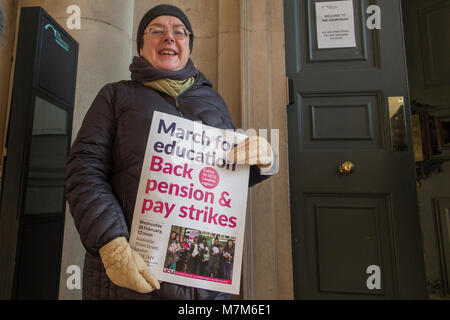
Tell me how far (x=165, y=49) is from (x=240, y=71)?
2.62 ft

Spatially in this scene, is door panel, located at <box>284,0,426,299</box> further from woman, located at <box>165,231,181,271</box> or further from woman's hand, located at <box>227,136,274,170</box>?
woman, located at <box>165,231,181,271</box>

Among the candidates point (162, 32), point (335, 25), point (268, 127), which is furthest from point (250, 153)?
point (335, 25)

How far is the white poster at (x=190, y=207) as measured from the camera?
34.5 inches

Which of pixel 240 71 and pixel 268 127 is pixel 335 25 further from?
pixel 268 127

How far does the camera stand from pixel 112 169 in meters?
→ 0.99

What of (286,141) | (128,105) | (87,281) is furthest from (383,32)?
(87,281)

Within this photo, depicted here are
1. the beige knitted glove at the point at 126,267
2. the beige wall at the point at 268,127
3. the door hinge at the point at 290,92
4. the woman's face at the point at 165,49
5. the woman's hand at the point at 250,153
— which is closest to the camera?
the beige knitted glove at the point at 126,267

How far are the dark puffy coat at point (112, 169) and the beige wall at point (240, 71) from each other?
0.67 m

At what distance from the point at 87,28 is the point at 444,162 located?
3.32 m

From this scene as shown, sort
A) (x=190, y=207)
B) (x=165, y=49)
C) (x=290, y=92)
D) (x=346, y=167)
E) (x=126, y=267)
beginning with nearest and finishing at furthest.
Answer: (x=126, y=267)
(x=190, y=207)
(x=165, y=49)
(x=346, y=167)
(x=290, y=92)

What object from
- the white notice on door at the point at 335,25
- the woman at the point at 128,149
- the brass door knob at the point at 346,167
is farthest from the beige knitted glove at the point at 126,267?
the white notice on door at the point at 335,25

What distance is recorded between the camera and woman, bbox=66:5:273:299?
0.83 metres

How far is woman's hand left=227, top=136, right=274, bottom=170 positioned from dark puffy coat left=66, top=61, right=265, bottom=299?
8cm

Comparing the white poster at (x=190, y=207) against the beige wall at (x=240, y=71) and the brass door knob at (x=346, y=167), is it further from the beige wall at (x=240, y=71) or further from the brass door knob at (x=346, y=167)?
the brass door knob at (x=346, y=167)
